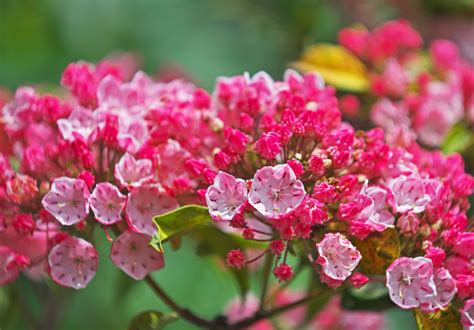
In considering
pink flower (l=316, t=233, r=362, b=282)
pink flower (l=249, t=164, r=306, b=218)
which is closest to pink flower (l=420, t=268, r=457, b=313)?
pink flower (l=316, t=233, r=362, b=282)

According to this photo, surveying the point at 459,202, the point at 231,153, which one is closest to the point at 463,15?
the point at 459,202

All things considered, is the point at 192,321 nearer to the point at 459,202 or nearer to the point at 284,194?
the point at 284,194

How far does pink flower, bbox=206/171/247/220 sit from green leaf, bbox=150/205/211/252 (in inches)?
1.2

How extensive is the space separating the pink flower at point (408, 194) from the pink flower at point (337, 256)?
0.11m

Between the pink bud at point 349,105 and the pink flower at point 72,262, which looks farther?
the pink bud at point 349,105

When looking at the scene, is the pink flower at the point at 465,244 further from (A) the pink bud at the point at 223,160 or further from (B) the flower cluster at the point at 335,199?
(A) the pink bud at the point at 223,160

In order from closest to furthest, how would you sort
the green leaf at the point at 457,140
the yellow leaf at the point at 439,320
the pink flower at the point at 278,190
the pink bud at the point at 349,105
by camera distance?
the pink flower at the point at 278,190, the yellow leaf at the point at 439,320, the green leaf at the point at 457,140, the pink bud at the point at 349,105

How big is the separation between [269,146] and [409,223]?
231 mm

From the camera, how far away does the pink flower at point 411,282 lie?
4.23 feet

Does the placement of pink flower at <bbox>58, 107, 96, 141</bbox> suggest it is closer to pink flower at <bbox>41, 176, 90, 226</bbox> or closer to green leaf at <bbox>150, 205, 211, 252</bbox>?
pink flower at <bbox>41, 176, 90, 226</bbox>

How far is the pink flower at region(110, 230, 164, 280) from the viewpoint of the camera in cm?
135

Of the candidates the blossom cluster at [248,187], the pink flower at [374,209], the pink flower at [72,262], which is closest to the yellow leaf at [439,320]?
the blossom cluster at [248,187]

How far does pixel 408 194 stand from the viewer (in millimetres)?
1348

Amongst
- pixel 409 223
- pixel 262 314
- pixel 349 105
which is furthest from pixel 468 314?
pixel 349 105
